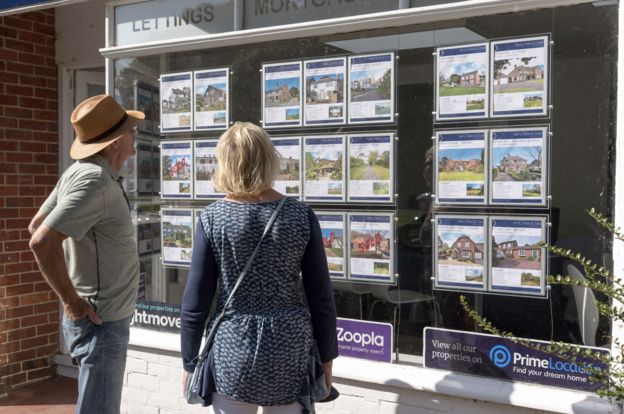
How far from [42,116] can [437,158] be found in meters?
4.12

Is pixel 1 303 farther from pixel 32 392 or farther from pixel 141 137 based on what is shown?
pixel 141 137

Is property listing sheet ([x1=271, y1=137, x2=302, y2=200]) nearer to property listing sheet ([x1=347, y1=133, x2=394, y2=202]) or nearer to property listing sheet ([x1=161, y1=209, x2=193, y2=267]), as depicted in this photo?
property listing sheet ([x1=347, y1=133, x2=394, y2=202])

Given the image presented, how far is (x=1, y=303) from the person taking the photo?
5.98m

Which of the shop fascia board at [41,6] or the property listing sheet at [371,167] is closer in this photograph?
the property listing sheet at [371,167]

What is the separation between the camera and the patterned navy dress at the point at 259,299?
263cm

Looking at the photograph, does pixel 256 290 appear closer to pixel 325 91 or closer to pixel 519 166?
pixel 519 166

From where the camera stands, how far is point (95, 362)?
3.23m

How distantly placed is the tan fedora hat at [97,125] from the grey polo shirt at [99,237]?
0.10m

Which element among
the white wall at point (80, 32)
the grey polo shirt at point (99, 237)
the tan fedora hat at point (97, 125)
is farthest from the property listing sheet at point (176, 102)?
the white wall at point (80, 32)

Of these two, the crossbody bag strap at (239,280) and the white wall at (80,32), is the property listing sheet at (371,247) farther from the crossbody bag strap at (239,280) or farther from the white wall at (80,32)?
the white wall at (80,32)

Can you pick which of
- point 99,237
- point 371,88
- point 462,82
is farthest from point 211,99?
point 462,82

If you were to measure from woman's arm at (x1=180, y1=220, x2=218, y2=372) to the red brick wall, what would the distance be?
154 inches

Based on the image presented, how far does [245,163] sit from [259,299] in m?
0.54

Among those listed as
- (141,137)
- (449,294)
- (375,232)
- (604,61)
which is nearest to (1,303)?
(141,137)
